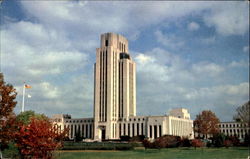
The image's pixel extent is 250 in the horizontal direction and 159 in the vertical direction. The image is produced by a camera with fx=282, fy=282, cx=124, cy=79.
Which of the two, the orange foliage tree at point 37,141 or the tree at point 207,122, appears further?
the tree at point 207,122

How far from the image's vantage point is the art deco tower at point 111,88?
98.6 m

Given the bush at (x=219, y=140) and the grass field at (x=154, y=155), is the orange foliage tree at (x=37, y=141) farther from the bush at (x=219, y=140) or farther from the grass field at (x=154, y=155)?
the bush at (x=219, y=140)

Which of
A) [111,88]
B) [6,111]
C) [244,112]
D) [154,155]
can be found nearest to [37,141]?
[6,111]

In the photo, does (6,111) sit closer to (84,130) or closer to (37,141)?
(37,141)

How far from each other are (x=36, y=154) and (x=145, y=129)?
268ft

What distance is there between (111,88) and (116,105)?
22.3 ft

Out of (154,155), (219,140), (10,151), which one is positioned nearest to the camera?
(10,151)

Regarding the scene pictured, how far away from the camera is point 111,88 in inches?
3925

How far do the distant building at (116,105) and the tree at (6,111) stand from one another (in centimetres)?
7700

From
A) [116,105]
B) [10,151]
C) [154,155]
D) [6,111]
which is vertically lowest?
[154,155]

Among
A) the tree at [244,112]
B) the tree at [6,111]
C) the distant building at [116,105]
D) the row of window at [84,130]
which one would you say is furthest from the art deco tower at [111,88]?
the tree at [6,111]

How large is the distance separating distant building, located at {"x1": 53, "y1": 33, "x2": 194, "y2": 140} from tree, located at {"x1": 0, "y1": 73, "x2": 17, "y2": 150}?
77.0m

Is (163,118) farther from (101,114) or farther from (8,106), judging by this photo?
(8,106)

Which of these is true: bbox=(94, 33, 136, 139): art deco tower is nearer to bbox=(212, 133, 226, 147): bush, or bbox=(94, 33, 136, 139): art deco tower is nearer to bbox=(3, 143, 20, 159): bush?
bbox=(212, 133, 226, 147): bush
